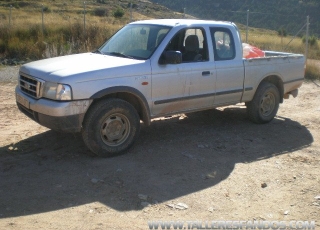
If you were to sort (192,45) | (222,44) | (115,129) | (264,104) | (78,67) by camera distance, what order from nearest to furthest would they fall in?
(78,67) → (115,129) → (192,45) → (222,44) → (264,104)

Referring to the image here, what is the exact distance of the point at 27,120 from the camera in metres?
8.09

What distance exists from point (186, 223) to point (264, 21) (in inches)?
1570

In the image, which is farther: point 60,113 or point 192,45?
point 192,45

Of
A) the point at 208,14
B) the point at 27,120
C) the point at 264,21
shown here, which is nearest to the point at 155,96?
the point at 27,120

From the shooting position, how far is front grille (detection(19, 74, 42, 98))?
19.9 ft

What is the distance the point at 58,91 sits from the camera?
5.76 m

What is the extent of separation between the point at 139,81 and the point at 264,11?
4412 centimetres

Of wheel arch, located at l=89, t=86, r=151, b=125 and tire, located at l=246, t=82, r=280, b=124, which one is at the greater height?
wheel arch, located at l=89, t=86, r=151, b=125

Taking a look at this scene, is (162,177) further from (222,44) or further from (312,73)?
(312,73)

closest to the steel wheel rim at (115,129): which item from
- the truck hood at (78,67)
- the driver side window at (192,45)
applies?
the truck hood at (78,67)

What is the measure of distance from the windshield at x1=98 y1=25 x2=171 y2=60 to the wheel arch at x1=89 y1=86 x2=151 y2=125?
0.59 metres

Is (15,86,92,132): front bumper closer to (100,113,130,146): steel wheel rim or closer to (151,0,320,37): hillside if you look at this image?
(100,113,130,146): steel wheel rim

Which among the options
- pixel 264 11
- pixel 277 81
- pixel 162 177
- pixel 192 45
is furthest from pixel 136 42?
pixel 264 11

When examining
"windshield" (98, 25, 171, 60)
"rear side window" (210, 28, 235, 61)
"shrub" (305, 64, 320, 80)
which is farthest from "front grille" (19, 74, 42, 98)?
"shrub" (305, 64, 320, 80)
